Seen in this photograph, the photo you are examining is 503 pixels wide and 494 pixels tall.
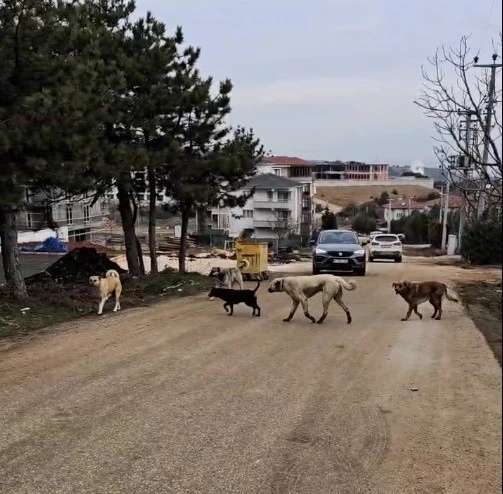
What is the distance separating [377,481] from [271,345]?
4589 mm

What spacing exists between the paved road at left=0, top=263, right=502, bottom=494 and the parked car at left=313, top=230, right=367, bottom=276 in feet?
31.3

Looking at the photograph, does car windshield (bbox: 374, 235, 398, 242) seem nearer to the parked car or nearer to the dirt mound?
the parked car

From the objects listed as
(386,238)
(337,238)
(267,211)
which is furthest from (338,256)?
(267,211)

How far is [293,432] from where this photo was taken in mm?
5348

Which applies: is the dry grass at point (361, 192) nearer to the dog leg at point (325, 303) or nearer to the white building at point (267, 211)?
the white building at point (267, 211)

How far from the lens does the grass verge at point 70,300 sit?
10.7 m

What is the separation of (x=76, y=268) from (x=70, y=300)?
20.3ft

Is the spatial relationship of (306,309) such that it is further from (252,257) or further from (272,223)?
(272,223)

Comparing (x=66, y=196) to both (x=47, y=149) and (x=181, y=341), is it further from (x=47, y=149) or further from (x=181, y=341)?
(x=181, y=341)

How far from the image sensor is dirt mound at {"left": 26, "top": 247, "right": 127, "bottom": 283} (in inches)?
697

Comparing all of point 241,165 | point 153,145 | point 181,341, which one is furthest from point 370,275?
point 181,341

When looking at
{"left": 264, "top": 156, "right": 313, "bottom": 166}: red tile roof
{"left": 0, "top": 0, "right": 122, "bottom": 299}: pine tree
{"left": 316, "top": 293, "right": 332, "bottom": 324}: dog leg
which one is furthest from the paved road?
{"left": 264, "top": 156, "right": 313, "bottom": 166}: red tile roof

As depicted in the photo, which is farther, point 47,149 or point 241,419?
point 47,149

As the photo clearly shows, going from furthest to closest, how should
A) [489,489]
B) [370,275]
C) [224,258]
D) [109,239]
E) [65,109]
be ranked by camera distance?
[109,239], [224,258], [370,275], [65,109], [489,489]
